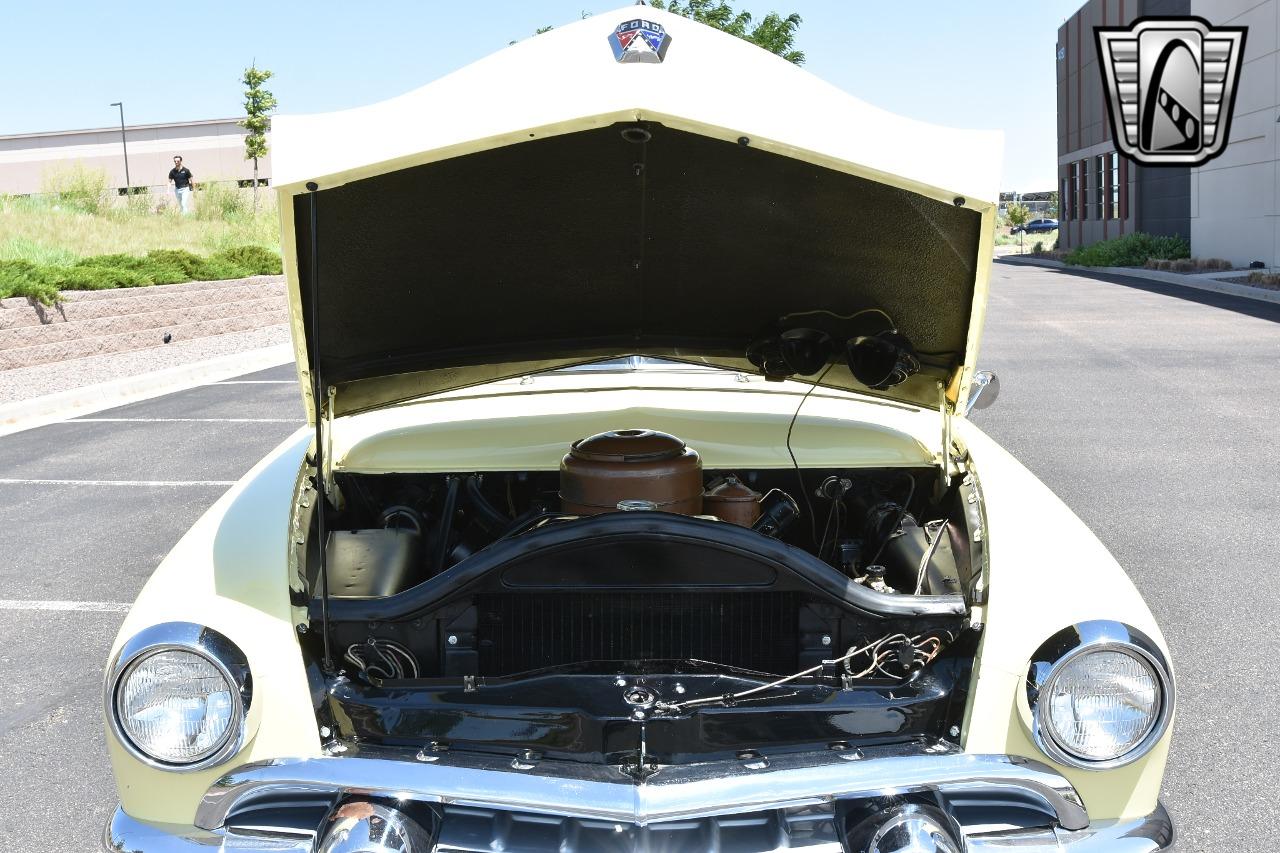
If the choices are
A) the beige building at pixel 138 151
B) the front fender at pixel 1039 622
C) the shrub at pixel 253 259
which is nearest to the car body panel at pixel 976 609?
the front fender at pixel 1039 622

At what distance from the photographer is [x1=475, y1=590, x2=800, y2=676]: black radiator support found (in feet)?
8.28

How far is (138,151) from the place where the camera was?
49.6 metres

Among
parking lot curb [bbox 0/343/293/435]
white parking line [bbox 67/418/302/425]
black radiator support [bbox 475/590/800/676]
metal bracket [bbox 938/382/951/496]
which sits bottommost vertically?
white parking line [bbox 67/418/302/425]

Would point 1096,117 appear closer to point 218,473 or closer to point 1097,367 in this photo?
point 1097,367

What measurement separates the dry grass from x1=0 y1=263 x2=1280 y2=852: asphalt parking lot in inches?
187

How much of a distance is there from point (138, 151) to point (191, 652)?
2096 inches

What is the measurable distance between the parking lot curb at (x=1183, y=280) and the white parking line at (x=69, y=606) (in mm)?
17095

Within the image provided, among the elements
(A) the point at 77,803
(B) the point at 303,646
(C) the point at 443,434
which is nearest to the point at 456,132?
(B) the point at 303,646

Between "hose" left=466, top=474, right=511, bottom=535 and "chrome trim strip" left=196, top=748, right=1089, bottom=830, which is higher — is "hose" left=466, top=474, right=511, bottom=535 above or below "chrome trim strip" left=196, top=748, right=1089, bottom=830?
above

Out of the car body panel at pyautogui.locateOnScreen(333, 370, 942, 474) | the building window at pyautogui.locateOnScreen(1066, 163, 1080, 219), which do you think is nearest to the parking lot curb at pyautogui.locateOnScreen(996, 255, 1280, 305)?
the building window at pyautogui.locateOnScreen(1066, 163, 1080, 219)

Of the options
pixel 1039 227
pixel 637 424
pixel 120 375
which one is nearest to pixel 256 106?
pixel 120 375

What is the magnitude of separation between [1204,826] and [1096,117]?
133ft

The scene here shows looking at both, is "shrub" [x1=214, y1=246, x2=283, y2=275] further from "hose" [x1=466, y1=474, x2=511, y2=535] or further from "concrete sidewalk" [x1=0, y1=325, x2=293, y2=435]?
"hose" [x1=466, y1=474, x2=511, y2=535]

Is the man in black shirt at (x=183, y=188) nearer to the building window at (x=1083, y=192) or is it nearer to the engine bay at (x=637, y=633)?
the engine bay at (x=637, y=633)
